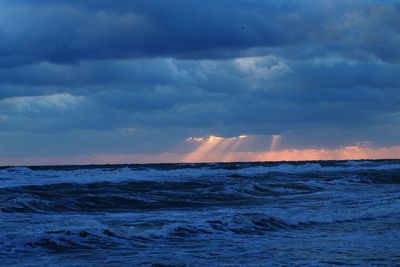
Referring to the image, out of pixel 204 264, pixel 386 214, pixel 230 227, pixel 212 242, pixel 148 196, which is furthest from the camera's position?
pixel 148 196

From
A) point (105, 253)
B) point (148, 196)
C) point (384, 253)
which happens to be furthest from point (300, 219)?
point (148, 196)

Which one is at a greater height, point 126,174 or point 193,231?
point 126,174

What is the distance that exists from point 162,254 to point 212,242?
182cm

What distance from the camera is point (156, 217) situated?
58.0 ft

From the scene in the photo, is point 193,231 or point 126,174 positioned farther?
point 126,174

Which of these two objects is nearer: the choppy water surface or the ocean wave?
the choppy water surface

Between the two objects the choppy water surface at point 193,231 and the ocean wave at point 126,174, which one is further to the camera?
the ocean wave at point 126,174

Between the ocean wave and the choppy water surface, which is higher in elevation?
the ocean wave

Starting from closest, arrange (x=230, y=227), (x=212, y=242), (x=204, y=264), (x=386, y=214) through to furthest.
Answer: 1. (x=204, y=264)
2. (x=212, y=242)
3. (x=230, y=227)
4. (x=386, y=214)

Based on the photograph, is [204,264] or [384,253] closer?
[204,264]

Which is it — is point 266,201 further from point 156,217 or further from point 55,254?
point 55,254

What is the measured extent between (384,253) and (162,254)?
13.3 feet

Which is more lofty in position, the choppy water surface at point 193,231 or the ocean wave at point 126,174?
the ocean wave at point 126,174

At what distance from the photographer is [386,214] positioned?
Answer: 18.7 m
